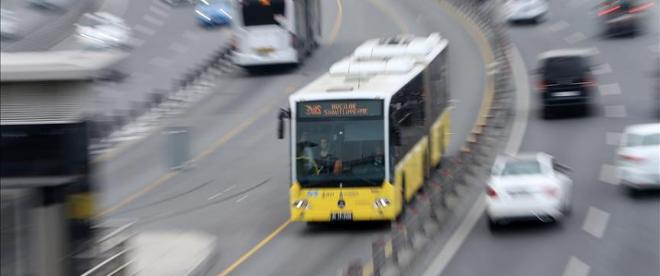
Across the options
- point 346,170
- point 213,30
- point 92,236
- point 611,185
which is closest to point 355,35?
point 213,30

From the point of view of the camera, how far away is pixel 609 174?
29.2 meters

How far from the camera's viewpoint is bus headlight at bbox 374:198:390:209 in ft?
78.0

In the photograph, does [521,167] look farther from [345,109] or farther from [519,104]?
[519,104]

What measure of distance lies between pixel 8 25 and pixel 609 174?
27.1 meters

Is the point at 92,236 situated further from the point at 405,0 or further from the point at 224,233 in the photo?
the point at 405,0

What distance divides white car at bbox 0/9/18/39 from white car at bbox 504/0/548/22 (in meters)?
24.5

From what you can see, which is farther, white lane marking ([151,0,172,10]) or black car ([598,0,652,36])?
white lane marking ([151,0,172,10])

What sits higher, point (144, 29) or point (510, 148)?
point (144, 29)

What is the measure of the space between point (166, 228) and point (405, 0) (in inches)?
1793

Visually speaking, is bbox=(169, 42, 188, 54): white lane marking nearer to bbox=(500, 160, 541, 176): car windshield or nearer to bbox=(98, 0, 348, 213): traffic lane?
bbox=(98, 0, 348, 213): traffic lane

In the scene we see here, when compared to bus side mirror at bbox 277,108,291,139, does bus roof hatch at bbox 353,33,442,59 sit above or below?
above

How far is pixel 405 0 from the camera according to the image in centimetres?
6956

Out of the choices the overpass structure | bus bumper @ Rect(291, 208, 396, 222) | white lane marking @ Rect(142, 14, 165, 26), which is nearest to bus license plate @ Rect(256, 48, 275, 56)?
white lane marking @ Rect(142, 14, 165, 26)

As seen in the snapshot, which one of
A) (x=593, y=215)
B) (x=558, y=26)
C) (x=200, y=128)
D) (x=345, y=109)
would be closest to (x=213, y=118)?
(x=200, y=128)
